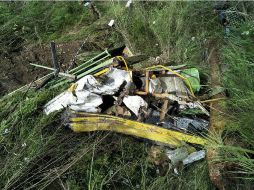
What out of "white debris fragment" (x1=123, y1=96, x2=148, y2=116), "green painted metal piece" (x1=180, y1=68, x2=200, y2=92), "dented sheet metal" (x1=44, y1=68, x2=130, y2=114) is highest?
"dented sheet metal" (x1=44, y1=68, x2=130, y2=114)

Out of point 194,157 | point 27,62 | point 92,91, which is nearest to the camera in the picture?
point 194,157

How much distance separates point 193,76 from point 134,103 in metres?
0.88

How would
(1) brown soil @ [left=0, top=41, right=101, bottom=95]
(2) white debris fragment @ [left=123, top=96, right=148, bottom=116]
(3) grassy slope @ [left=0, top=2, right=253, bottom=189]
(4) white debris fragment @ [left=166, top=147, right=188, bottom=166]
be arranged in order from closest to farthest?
1. (3) grassy slope @ [left=0, top=2, right=253, bottom=189]
2. (4) white debris fragment @ [left=166, top=147, right=188, bottom=166]
3. (2) white debris fragment @ [left=123, top=96, right=148, bottom=116]
4. (1) brown soil @ [left=0, top=41, right=101, bottom=95]

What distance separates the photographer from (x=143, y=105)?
16.0ft

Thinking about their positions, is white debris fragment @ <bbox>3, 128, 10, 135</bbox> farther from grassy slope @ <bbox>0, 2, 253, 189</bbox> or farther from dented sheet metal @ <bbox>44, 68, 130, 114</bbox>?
dented sheet metal @ <bbox>44, 68, 130, 114</bbox>

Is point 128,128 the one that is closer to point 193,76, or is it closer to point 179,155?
point 179,155

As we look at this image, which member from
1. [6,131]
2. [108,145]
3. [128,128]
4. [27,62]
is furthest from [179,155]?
[27,62]

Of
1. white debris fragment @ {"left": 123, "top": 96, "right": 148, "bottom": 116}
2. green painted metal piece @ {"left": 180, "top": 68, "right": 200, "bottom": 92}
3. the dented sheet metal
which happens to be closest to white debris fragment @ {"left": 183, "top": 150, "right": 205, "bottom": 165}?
white debris fragment @ {"left": 123, "top": 96, "right": 148, "bottom": 116}

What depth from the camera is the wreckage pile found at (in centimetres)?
460

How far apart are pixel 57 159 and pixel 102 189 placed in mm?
619

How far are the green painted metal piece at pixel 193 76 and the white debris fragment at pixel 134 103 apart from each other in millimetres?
706

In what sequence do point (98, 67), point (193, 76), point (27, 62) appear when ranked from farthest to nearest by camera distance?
1. point (27, 62)
2. point (98, 67)
3. point (193, 76)

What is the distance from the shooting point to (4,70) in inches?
253

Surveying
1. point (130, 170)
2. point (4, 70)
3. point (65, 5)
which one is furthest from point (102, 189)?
point (65, 5)
